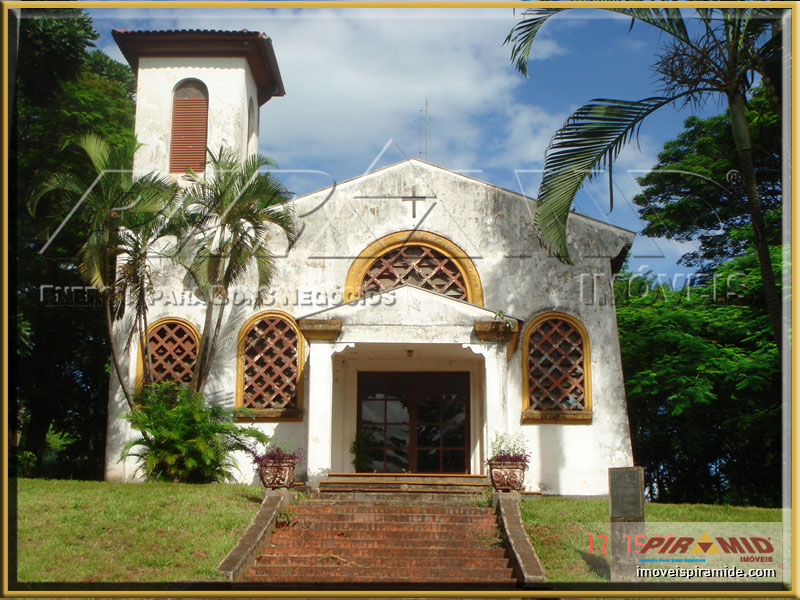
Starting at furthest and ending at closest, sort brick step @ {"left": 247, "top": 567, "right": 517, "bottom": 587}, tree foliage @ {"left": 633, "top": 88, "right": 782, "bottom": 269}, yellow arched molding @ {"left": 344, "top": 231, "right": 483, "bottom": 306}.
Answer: tree foliage @ {"left": 633, "top": 88, "right": 782, "bottom": 269} < yellow arched molding @ {"left": 344, "top": 231, "right": 483, "bottom": 306} < brick step @ {"left": 247, "top": 567, "right": 517, "bottom": 587}

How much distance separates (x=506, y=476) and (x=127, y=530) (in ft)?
18.6

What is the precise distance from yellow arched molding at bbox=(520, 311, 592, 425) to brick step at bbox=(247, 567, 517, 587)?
5.57 m

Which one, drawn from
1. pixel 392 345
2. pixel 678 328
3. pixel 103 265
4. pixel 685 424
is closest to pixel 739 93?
pixel 392 345

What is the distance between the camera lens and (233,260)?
16203 millimetres

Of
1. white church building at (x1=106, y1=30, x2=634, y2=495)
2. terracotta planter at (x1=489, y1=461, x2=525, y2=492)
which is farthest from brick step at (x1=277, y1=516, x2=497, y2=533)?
white church building at (x1=106, y1=30, x2=634, y2=495)

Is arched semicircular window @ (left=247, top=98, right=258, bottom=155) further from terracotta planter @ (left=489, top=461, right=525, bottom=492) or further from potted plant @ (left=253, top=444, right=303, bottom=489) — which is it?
terracotta planter @ (left=489, top=461, right=525, bottom=492)

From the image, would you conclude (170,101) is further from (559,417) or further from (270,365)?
(559,417)

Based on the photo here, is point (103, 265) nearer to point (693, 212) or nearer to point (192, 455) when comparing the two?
point (192, 455)

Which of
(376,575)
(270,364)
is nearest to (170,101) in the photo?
(270,364)

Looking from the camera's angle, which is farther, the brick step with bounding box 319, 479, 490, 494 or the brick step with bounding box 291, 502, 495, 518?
the brick step with bounding box 319, 479, 490, 494

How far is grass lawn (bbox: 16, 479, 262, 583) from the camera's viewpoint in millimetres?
10406

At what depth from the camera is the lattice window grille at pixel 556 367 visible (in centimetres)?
1669

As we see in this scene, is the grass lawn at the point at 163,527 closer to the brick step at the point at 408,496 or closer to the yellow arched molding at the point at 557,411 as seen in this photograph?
the brick step at the point at 408,496

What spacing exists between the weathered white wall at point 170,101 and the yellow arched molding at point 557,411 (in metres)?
7.96
